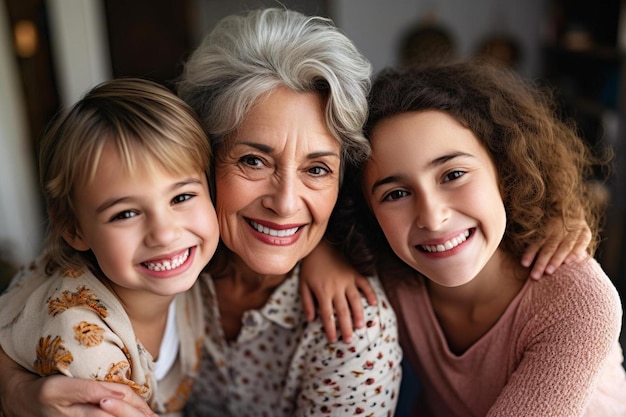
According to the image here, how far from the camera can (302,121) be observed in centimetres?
114

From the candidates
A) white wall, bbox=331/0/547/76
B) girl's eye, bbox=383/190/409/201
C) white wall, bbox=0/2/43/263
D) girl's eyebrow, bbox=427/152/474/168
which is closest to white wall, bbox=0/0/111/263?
white wall, bbox=0/2/43/263

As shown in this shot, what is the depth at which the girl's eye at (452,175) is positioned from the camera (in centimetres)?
117

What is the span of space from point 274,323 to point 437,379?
42cm

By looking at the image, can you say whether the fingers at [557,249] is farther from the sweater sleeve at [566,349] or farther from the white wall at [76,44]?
the white wall at [76,44]

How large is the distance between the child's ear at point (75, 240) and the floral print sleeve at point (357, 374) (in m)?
0.54

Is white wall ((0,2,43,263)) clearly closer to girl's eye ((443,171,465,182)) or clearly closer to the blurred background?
the blurred background

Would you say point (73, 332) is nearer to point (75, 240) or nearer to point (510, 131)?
point (75, 240)

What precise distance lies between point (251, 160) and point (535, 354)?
69 centimetres

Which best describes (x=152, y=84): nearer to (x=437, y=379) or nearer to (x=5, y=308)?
(x=5, y=308)

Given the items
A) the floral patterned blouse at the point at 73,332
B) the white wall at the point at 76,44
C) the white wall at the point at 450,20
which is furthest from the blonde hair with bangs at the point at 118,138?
the white wall at the point at 450,20

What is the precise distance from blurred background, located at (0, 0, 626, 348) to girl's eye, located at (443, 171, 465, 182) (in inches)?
62.6

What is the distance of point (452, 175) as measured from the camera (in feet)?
3.85

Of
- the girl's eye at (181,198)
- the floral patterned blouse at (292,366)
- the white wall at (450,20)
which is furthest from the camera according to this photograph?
the white wall at (450,20)

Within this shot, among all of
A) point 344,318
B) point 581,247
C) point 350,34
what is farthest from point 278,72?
point 350,34
